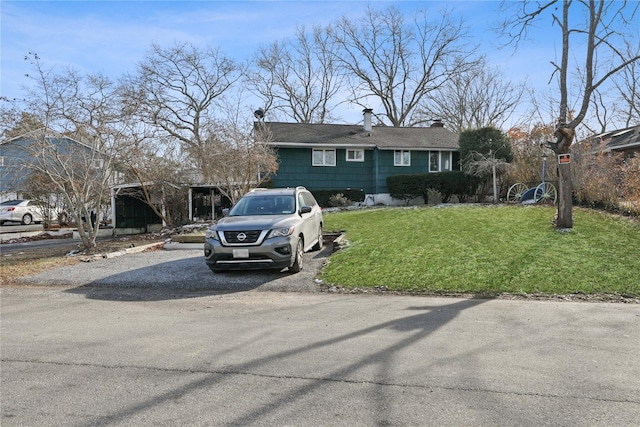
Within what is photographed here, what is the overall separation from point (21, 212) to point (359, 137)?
20.7 m

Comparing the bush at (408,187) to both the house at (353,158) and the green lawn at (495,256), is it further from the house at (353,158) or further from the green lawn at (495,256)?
the green lawn at (495,256)

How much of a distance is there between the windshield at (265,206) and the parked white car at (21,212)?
20738mm

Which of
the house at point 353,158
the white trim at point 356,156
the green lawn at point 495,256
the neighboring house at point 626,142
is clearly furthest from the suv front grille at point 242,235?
the neighboring house at point 626,142

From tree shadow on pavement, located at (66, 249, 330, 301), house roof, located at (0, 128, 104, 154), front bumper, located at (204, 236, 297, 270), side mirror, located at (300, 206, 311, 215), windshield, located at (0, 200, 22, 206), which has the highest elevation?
house roof, located at (0, 128, 104, 154)

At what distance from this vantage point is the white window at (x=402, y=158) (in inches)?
1020

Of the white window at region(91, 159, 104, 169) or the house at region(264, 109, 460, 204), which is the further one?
the house at region(264, 109, 460, 204)

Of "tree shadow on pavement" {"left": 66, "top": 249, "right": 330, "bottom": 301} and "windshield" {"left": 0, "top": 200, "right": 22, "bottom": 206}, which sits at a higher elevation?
"windshield" {"left": 0, "top": 200, "right": 22, "bottom": 206}

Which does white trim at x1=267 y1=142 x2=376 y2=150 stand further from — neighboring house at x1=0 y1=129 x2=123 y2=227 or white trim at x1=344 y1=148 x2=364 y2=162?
neighboring house at x1=0 y1=129 x2=123 y2=227

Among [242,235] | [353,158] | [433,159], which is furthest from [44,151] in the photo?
[433,159]

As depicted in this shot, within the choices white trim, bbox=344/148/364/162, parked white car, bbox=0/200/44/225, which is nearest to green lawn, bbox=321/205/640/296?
white trim, bbox=344/148/364/162

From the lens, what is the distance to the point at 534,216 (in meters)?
13.9

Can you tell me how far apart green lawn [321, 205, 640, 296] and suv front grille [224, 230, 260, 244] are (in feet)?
5.58

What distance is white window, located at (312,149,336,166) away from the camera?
25.3 meters

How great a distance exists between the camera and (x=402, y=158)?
26031mm
